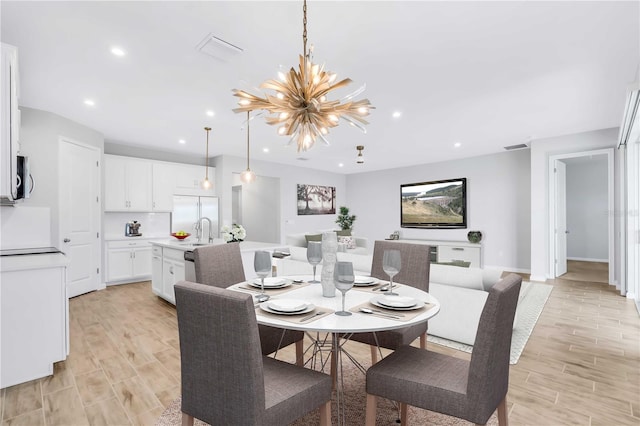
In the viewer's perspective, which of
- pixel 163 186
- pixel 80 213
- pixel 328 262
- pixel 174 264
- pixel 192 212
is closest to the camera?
pixel 328 262

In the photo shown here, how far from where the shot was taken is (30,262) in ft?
7.70

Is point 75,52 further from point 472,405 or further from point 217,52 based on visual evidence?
point 472,405

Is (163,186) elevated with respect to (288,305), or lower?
elevated

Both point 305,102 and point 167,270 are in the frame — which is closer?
point 305,102

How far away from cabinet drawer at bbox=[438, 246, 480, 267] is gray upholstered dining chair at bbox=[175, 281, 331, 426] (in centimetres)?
633

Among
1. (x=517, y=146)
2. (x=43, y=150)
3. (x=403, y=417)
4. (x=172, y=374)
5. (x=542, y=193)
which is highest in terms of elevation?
(x=517, y=146)

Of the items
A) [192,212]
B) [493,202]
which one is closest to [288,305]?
[192,212]

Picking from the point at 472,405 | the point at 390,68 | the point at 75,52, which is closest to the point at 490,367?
the point at 472,405

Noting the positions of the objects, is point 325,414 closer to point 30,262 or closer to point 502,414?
point 502,414

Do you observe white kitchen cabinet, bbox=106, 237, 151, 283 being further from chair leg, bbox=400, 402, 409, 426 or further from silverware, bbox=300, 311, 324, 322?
chair leg, bbox=400, 402, 409, 426

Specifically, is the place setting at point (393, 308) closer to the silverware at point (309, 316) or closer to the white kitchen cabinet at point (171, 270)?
the silverware at point (309, 316)

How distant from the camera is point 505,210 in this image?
6.59 m

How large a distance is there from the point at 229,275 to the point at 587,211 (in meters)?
9.15

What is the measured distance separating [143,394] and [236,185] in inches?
231
